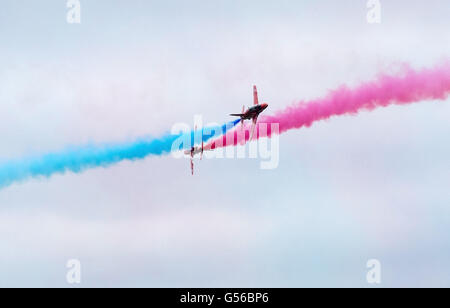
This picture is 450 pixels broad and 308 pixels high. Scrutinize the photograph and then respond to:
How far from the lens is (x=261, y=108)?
109875mm

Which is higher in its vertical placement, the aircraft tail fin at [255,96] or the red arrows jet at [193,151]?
the aircraft tail fin at [255,96]

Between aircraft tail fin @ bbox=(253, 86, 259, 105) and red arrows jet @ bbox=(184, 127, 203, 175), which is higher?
aircraft tail fin @ bbox=(253, 86, 259, 105)
